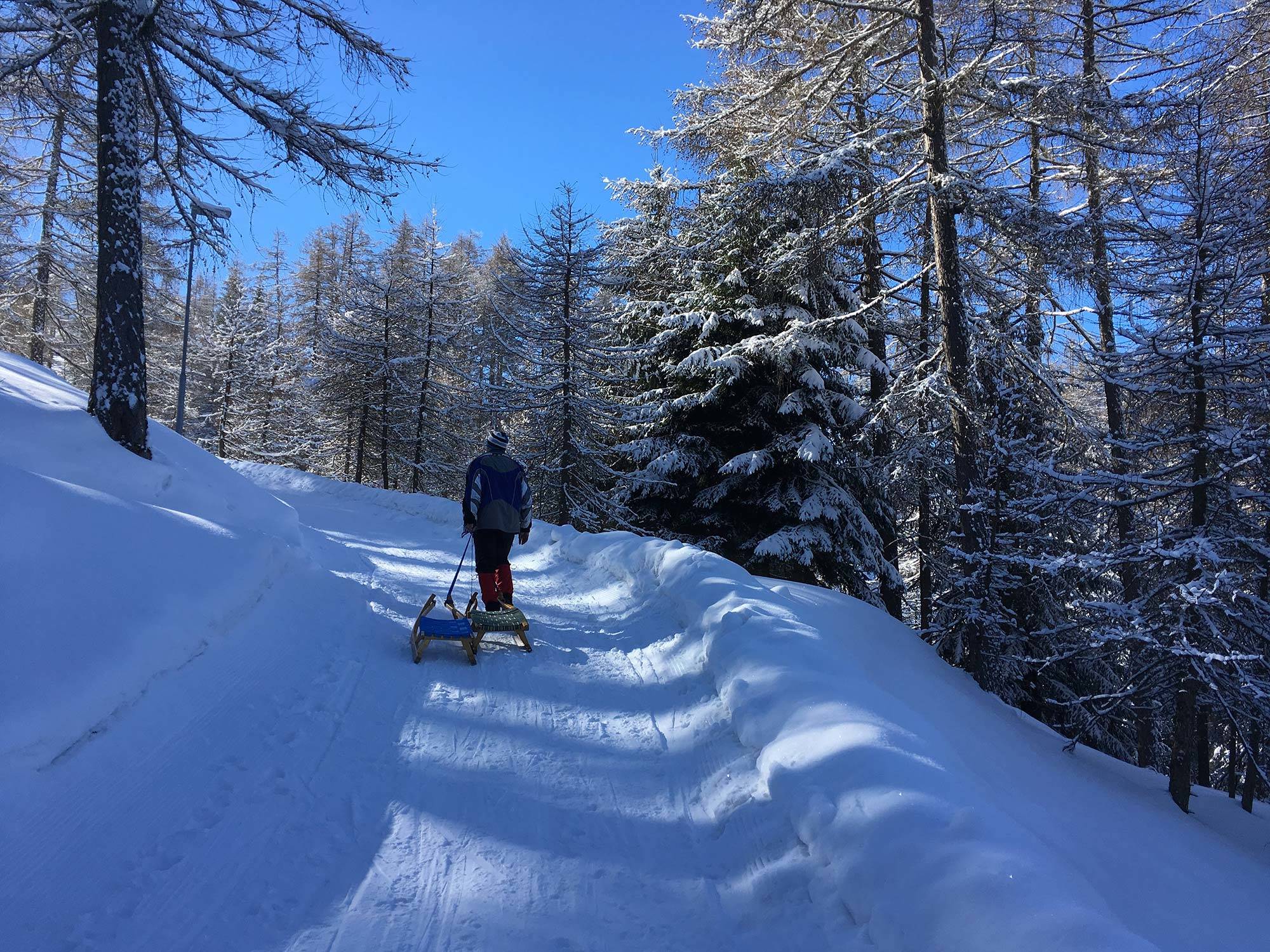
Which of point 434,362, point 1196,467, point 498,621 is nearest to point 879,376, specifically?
point 1196,467

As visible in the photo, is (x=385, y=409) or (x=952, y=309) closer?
(x=952, y=309)

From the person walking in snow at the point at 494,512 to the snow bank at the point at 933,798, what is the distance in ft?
6.26

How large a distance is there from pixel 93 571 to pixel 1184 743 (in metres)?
10.6

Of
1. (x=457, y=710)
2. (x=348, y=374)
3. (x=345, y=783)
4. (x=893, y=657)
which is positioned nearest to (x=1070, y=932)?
(x=345, y=783)

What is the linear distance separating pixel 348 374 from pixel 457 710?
25.3 meters

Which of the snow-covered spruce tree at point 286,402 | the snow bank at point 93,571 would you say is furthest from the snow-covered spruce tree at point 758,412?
the snow-covered spruce tree at point 286,402

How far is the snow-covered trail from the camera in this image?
110 inches

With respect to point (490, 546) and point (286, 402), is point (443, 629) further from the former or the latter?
point (286, 402)

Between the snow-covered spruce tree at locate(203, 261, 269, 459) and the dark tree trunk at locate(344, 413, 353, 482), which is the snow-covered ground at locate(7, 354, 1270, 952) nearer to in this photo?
the dark tree trunk at locate(344, 413, 353, 482)

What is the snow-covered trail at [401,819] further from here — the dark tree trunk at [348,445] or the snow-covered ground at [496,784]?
the dark tree trunk at [348,445]

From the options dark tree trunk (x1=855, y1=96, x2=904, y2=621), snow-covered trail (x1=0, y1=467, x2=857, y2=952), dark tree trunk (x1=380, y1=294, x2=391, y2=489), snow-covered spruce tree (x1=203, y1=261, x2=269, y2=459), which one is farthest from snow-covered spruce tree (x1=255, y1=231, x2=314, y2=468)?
snow-covered trail (x1=0, y1=467, x2=857, y2=952)

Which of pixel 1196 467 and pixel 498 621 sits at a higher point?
pixel 1196 467

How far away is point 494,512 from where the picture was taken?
288 inches

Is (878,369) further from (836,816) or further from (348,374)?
(348,374)
